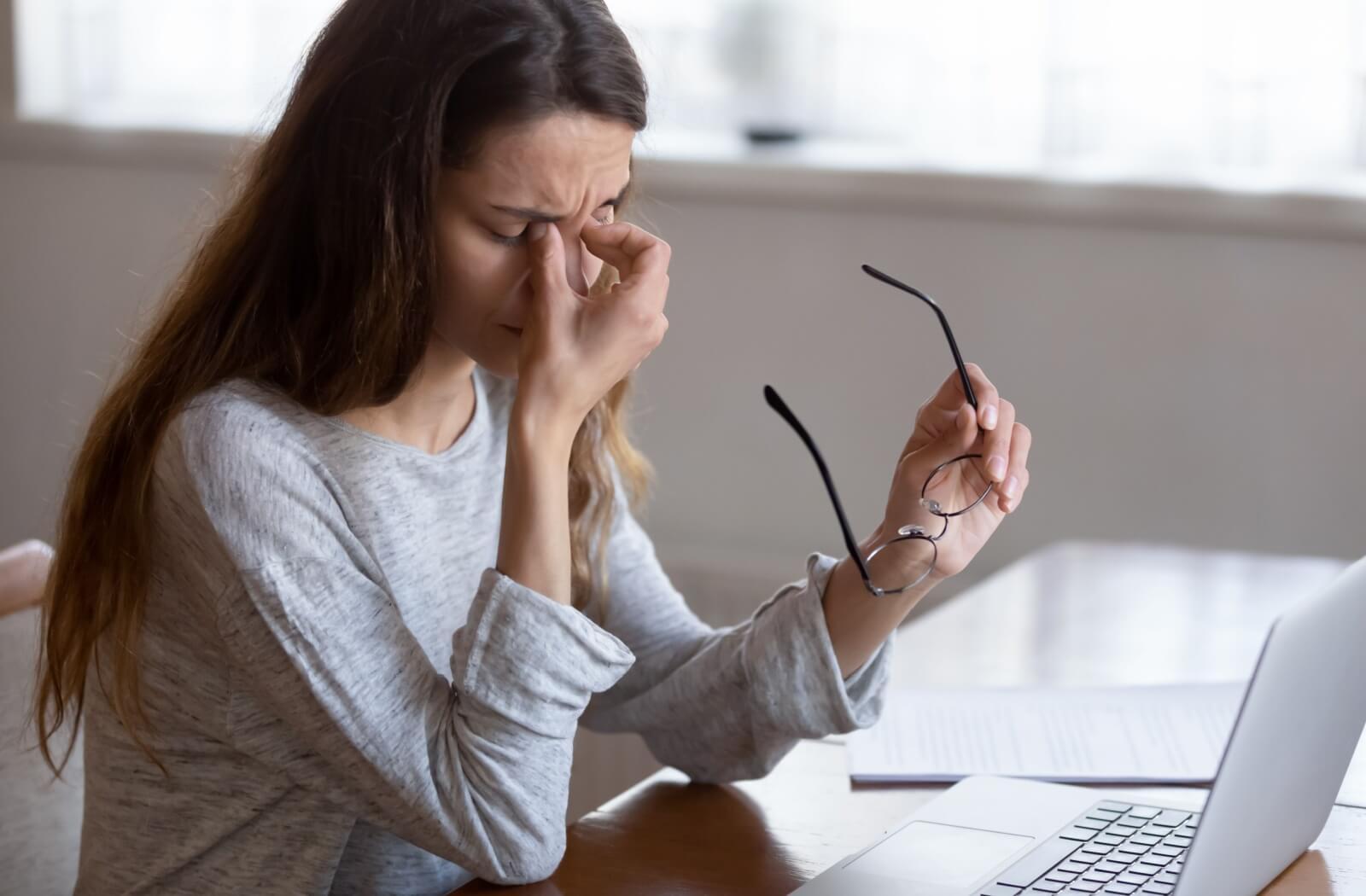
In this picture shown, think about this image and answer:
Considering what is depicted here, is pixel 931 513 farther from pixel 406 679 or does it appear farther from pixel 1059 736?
pixel 406 679

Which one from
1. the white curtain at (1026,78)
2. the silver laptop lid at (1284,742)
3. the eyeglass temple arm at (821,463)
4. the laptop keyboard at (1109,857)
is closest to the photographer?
the silver laptop lid at (1284,742)

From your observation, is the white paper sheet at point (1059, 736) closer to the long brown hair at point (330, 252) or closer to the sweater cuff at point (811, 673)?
the sweater cuff at point (811, 673)

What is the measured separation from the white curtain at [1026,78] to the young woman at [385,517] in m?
0.97

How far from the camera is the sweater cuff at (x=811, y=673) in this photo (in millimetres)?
1072

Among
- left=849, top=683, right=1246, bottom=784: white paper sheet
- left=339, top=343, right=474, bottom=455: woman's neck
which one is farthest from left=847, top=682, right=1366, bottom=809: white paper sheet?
left=339, top=343, right=474, bottom=455: woman's neck

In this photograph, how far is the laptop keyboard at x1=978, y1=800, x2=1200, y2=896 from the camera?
0.86 m

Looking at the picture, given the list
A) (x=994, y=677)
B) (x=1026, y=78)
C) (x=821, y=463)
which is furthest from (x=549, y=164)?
(x=1026, y=78)

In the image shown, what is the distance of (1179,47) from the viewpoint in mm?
2104

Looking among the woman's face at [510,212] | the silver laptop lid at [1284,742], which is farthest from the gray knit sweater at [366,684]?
the silver laptop lid at [1284,742]

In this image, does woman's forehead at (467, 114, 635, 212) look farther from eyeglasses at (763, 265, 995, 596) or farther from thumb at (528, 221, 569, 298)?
eyeglasses at (763, 265, 995, 596)

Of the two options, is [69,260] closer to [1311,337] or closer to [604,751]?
[604,751]

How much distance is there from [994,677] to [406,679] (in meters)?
0.57

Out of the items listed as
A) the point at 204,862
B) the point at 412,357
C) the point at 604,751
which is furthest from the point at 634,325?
the point at 604,751

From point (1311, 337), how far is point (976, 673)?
99 cm
